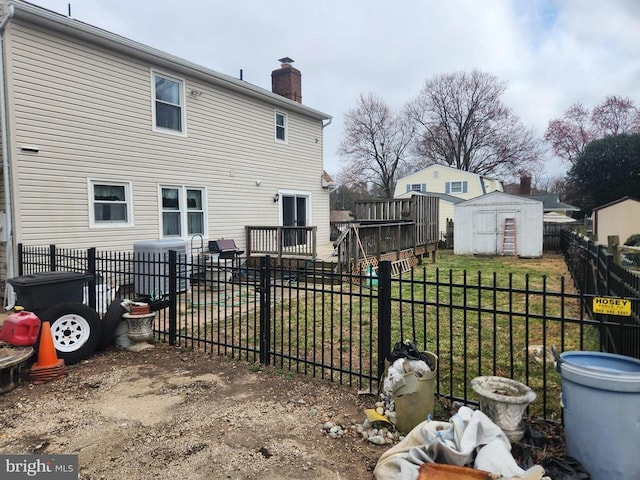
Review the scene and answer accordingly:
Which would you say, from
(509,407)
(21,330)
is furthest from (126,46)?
(509,407)

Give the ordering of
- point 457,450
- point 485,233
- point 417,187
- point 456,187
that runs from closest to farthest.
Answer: point 457,450, point 485,233, point 456,187, point 417,187

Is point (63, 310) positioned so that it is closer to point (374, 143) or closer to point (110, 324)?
point (110, 324)

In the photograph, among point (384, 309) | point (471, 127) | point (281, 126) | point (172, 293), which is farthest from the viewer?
point (471, 127)

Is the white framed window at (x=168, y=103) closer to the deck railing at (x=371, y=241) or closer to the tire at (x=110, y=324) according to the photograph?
the deck railing at (x=371, y=241)

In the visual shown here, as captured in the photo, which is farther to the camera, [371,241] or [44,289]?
[371,241]

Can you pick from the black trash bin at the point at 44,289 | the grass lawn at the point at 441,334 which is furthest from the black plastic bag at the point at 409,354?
the black trash bin at the point at 44,289

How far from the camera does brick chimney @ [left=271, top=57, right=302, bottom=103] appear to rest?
15.3 m

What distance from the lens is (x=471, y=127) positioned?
137 feet

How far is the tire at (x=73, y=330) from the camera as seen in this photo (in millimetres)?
4793

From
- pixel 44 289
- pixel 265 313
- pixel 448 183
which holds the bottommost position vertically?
pixel 265 313

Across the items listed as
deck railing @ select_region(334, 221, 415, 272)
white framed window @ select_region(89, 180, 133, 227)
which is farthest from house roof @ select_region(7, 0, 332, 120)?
deck railing @ select_region(334, 221, 415, 272)

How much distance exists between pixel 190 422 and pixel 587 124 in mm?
Answer: 48162

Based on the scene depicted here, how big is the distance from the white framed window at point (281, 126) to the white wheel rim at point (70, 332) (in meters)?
10.2

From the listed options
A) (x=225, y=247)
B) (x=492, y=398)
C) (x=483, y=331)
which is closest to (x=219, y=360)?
(x=492, y=398)
